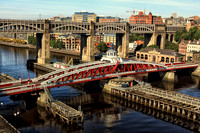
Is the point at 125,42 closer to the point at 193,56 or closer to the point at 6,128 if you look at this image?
the point at 193,56

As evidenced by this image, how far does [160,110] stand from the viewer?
210ft

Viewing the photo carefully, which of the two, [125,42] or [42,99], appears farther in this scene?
[125,42]

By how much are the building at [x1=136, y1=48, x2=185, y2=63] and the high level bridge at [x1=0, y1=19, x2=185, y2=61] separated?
676 inches

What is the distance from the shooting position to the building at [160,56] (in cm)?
11870

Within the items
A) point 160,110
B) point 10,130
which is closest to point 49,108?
point 10,130

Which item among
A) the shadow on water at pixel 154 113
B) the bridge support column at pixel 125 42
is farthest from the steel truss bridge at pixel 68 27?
the shadow on water at pixel 154 113

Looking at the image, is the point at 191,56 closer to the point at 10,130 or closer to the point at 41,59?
the point at 41,59

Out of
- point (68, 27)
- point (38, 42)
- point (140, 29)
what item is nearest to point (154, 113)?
point (38, 42)

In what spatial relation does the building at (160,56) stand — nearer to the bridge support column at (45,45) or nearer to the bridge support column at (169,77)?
the bridge support column at (169,77)

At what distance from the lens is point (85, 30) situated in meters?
135

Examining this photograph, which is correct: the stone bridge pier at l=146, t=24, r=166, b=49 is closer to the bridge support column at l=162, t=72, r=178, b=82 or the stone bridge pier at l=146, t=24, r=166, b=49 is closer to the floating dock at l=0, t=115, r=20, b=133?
the bridge support column at l=162, t=72, r=178, b=82

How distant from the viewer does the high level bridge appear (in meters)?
118

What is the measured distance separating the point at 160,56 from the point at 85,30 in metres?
40.9

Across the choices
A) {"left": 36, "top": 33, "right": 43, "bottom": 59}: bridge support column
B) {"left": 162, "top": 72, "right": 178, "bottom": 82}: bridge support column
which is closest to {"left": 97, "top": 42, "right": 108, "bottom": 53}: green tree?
{"left": 36, "top": 33, "right": 43, "bottom": 59}: bridge support column
